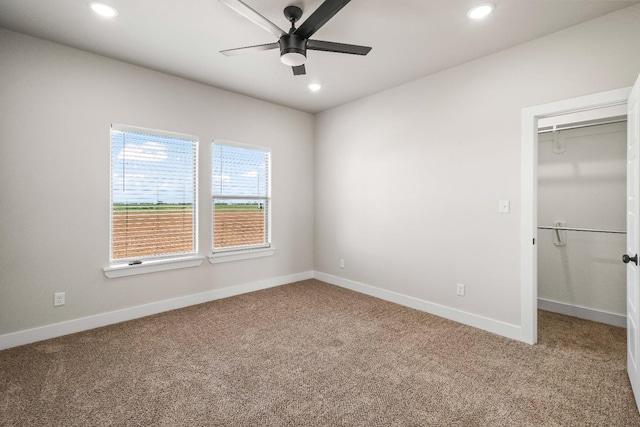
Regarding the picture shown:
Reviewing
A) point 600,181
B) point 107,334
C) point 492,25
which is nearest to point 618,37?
point 492,25

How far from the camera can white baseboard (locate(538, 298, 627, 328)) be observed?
10.4 feet

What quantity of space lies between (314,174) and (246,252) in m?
1.74

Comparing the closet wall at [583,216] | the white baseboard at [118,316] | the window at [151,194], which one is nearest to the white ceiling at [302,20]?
the window at [151,194]

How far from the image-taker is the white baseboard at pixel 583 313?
10.4 feet

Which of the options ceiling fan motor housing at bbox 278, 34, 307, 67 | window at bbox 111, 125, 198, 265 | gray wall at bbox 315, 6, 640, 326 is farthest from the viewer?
window at bbox 111, 125, 198, 265

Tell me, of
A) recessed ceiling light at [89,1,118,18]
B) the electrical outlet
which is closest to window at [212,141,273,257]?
the electrical outlet

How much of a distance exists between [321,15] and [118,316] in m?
3.44

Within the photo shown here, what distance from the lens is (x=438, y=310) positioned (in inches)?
138

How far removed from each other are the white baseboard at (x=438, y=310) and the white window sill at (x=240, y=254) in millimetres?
1082

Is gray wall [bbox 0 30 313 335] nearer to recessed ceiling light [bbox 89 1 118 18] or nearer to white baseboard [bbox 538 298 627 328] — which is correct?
recessed ceiling light [bbox 89 1 118 18]

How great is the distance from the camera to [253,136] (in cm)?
437

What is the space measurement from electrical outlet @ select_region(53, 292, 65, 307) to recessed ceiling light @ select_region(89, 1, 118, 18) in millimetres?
2517

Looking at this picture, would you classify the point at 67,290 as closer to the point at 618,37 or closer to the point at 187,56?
the point at 187,56

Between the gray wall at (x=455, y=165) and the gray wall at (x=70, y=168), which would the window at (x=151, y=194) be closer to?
the gray wall at (x=70, y=168)
